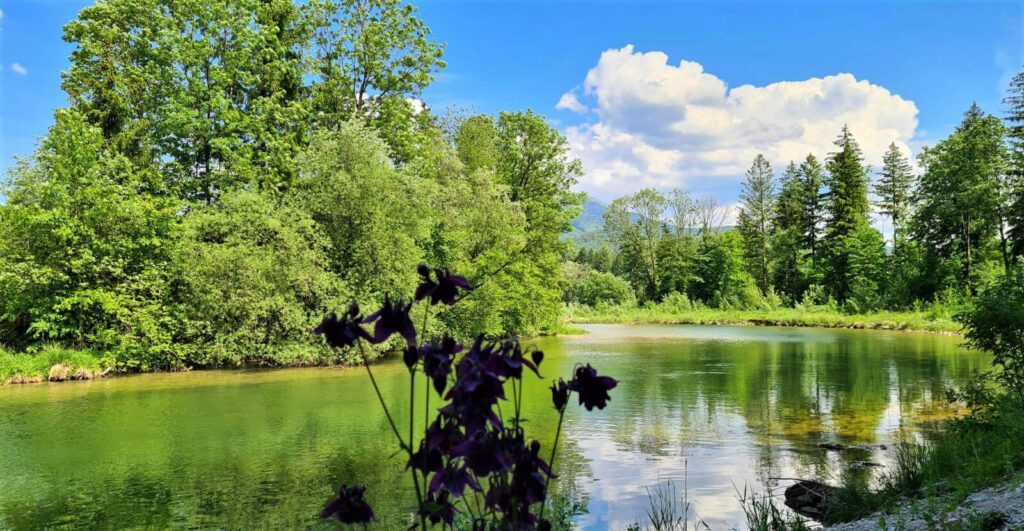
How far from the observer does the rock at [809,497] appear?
589 centimetres

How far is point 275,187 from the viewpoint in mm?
A: 23156

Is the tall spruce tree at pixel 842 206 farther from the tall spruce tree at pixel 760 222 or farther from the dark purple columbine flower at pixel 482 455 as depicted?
the dark purple columbine flower at pixel 482 455

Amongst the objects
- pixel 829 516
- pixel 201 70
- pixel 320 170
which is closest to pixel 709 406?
pixel 829 516

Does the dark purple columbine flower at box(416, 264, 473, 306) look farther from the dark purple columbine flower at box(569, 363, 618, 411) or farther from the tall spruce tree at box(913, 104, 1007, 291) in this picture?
the tall spruce tree at box(913, 104, 1007, 291)

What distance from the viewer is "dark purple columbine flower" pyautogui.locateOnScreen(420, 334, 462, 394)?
167 cm

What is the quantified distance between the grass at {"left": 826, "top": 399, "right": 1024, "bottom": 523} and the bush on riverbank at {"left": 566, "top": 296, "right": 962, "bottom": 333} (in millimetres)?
21302

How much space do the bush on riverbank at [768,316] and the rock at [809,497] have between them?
22.3 meters

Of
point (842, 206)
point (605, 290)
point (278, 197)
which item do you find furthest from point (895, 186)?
point (278, 197)

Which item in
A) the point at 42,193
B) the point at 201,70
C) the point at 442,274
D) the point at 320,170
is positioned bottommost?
the point at 442,274

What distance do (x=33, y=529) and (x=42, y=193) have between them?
627 inches

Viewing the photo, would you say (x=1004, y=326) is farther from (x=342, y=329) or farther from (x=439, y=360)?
(x=342, y=329)

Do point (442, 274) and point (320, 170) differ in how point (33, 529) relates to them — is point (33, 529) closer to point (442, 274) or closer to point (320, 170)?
point (442, 274)

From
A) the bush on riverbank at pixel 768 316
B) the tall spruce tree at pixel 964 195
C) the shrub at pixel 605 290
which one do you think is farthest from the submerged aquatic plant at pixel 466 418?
the shrub at pixel 605 290

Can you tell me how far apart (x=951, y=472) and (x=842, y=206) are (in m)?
47.9
